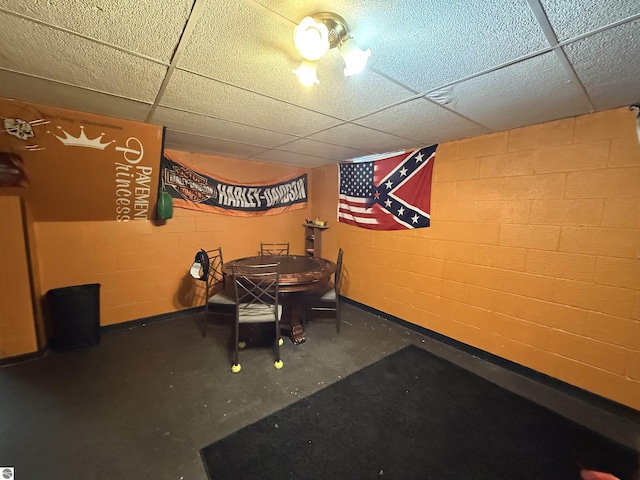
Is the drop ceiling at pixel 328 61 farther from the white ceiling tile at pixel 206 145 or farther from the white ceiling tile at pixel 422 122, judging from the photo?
the white ceiling tile at pixel 206 145

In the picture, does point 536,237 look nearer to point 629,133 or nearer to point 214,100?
point 629,133

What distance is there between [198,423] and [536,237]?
2.98 m

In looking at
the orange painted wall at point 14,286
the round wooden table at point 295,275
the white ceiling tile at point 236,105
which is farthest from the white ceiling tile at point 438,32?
the orange painted wall at point 14,286

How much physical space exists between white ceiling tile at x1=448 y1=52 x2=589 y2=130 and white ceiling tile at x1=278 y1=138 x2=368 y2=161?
137 centimetres

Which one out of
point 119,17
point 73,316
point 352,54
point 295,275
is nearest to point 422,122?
point 352,54

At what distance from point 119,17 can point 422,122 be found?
194cm

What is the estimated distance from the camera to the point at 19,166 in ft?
7.04

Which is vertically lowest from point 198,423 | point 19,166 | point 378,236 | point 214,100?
point 198,423

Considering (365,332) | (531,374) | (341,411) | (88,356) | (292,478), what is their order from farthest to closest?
(365,332), (88,356), (531,374), (341,411), (292,478)

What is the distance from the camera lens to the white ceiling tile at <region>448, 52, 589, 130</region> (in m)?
1.29

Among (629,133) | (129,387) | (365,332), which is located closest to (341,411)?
(365,332)

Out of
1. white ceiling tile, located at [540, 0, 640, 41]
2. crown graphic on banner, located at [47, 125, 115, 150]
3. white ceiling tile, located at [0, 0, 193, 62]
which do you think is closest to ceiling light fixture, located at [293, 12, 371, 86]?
white ceiling tile, located at [0, 0, 193, 62]

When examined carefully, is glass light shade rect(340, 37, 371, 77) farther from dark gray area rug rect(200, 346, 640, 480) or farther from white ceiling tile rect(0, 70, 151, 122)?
dark gray area rug rect(200, 346, 640, 480)

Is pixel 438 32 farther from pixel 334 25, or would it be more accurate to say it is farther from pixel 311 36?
pixel 311 36
